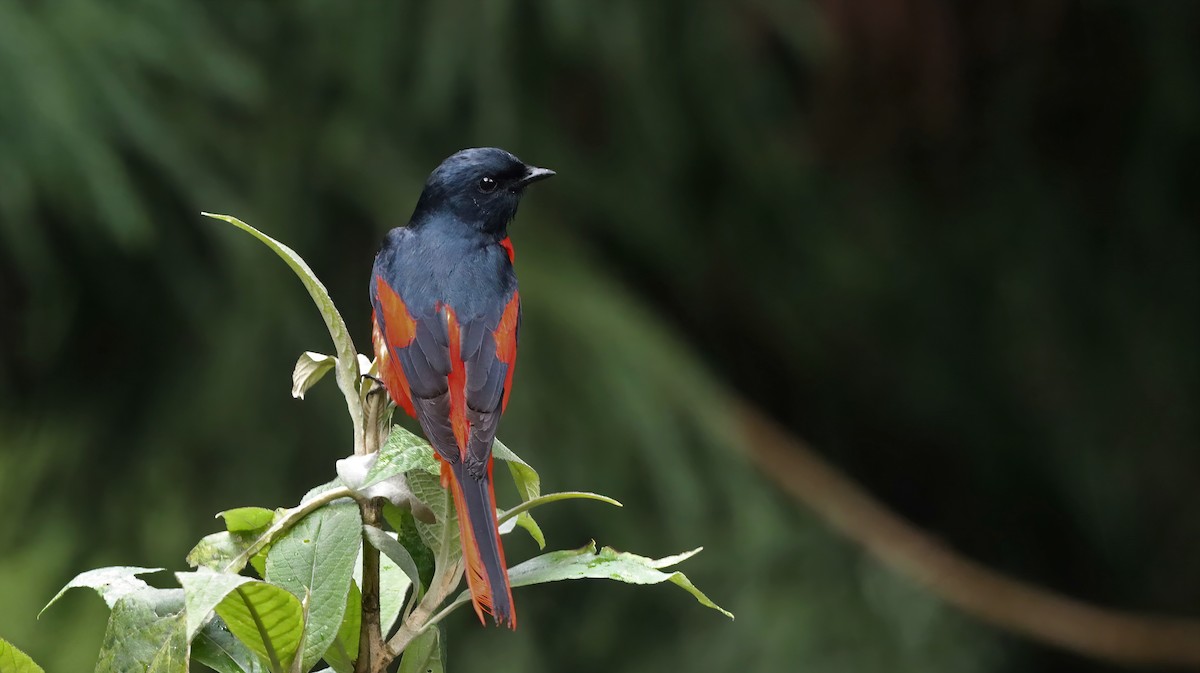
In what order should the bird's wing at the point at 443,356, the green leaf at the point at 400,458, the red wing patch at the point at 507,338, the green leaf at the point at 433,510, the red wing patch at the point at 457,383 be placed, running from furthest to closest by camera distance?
the red wing patch at the point at 507,338, the bird's wing at the point at 443,356, the red wing patch at the point at 457,383, the green leaf at the point at 433,510, the green leaf at the point at 400,458

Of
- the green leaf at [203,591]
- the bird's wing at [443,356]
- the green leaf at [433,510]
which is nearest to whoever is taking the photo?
the green leaf at [203,591]

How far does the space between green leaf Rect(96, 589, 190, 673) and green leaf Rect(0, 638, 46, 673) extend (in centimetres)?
7

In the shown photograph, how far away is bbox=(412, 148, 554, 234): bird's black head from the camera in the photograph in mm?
2188

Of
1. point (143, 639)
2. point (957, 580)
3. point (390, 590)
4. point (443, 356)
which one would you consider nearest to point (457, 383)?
point (443, 356)

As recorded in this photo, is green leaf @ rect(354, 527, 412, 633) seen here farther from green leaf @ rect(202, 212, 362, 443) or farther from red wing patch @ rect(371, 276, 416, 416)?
red wing patch @ rect(371, 276, 416, 416)

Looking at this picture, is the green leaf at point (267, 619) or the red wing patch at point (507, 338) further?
the red wing patch at point (507, 338)

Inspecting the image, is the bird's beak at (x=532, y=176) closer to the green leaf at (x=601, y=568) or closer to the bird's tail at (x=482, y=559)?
the bird's tail at (x=482, y=559)

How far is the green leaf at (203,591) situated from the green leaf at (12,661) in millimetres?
131

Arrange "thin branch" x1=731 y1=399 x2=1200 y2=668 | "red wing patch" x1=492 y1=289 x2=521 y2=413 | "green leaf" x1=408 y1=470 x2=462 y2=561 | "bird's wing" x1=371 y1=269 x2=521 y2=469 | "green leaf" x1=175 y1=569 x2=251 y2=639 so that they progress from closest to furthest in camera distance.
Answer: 1. "green leaf" x1=175 y1=569 x2=251 y2=639
2. "green leaf" x1=408 y1=470 x2=462 y2=561
3. "bird's wing" x1=371 y1=269 x2=521 y2=469
4. "red wing patch" x1=492 y1=289 x2=521 y2=413
5. "thin branch" x1=731 y1=399 x2=1200 y2=668

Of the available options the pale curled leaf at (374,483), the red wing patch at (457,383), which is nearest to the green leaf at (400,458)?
the pale curled leaf at (374,483)

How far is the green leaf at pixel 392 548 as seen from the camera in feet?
3.85

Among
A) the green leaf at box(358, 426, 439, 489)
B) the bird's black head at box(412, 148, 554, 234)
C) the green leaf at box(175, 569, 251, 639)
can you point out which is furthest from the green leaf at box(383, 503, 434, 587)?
the bird's black head at box(412, 148, 554, 234)

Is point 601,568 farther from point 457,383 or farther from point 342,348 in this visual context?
point 457,383

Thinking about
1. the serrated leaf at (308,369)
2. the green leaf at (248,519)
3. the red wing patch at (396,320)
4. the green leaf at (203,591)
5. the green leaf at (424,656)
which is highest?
the green leaf at (203,591)
